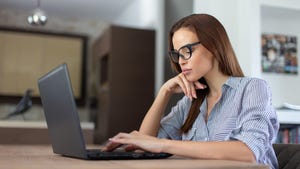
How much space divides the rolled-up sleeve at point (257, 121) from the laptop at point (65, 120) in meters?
0.24

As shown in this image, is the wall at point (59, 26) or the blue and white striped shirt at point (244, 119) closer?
the blue and white striped shirt at point (244, 119)

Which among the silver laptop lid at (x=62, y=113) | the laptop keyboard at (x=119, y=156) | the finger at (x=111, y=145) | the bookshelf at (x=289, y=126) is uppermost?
the silver laptop lid at (x=62, y=113)

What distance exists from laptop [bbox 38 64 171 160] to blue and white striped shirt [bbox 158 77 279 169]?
257 millimetres

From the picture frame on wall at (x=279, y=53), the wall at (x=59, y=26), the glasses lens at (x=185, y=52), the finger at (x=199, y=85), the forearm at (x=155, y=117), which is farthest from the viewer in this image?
the wall at (x=59, y=26)

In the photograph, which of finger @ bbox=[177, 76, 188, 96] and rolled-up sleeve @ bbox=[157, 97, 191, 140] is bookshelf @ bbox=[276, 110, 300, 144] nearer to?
rolled-up sleeve @ bbox=[157, 97, 191, 140]

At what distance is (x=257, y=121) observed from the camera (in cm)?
116

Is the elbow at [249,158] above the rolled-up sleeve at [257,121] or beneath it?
beneath

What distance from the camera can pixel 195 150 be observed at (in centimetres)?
104

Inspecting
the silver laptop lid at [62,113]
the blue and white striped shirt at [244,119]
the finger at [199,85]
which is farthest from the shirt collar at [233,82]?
the silver laptop lid at [62,113]

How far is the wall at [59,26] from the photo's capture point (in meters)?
5.22

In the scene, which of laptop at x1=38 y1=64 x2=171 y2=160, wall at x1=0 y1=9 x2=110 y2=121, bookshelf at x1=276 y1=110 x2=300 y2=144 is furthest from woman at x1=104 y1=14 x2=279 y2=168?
wall at x1=0 y1=9 x2=110 y2=121

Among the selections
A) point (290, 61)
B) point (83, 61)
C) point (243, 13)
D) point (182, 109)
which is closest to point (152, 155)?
point (182, 109)

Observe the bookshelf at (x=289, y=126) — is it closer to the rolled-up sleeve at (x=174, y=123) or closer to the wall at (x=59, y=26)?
the rolled-up sleeve at (x=174, y=123)

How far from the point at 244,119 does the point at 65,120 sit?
53 centimetres
